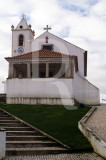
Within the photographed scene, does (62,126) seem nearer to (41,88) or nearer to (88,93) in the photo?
(41,88)

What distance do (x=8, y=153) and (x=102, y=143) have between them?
361cm

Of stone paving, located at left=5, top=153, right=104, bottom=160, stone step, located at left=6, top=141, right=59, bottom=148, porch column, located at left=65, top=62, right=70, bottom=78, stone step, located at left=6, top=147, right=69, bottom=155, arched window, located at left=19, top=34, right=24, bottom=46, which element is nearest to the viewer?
stone paving, located at left=5, top=153, right=104, bottom=160

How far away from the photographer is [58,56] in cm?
2575

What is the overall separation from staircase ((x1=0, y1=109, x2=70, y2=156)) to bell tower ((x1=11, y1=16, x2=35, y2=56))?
2108cm

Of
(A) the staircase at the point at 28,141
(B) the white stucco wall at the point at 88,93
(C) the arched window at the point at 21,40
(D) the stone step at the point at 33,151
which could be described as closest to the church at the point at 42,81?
(B) the white stucco wall at the point at 88,93

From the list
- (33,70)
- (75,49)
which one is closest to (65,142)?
(33,70)

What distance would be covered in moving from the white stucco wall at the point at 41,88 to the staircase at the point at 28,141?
34.0 feet

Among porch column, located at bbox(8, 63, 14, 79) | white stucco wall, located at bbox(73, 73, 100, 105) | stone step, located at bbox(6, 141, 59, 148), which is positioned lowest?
stone step, located at bbox(6, 141, 59, 148)

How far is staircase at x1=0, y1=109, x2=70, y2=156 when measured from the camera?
10281mm

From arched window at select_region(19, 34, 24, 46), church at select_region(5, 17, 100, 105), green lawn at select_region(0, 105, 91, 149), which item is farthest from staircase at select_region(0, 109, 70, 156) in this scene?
arched window at select_region(19, 34, 24, 46)

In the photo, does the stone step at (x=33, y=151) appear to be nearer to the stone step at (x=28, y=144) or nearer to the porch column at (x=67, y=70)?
the stone step at (x=28, y=144)

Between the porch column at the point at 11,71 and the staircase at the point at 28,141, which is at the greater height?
Result: the porch column at the point at 11,71

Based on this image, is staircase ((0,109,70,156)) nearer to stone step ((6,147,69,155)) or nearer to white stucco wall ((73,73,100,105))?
stone step ((6,147,69,155))

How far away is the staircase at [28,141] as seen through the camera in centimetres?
1028
